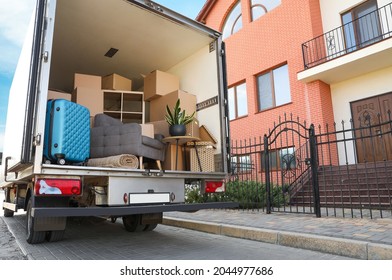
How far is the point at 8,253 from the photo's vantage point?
403cm

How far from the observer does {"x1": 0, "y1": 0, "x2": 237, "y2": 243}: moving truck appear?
321cm

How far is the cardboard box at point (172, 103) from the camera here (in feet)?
17.5

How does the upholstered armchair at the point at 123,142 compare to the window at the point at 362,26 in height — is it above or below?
below

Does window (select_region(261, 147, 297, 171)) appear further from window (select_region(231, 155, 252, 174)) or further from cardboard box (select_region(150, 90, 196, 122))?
cardboard box (select_region(150, 90, 196, 122))

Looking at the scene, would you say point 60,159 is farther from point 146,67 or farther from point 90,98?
point 146,67

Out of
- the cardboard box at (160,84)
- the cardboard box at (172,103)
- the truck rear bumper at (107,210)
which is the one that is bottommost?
the truck rear bumper at (107,210)

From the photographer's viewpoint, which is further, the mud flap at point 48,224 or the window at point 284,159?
the window at point 284,159

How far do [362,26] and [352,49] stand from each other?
807mm

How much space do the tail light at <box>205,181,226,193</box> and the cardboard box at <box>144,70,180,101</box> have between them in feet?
6.73

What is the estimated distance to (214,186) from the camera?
4.75m

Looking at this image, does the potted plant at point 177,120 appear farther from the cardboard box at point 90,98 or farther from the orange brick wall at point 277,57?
the orange brick wall at point 277,57

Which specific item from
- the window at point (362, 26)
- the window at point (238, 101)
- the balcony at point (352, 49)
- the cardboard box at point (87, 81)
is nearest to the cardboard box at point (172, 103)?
the cardboard box at point (87, 81)

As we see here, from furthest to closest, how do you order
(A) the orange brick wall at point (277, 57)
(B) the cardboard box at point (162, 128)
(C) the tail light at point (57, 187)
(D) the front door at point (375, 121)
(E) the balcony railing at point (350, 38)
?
1. (A) the orange brick wall at point (277, 57)
2. (E) the balcony railing at point (350, 38)
3. (D) the front door at point (375, 121)
4. (B) the cardboard box at point (162, 128)
5. (C) the tail light at point (57, 187)

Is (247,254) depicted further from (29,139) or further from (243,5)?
(243,5)
